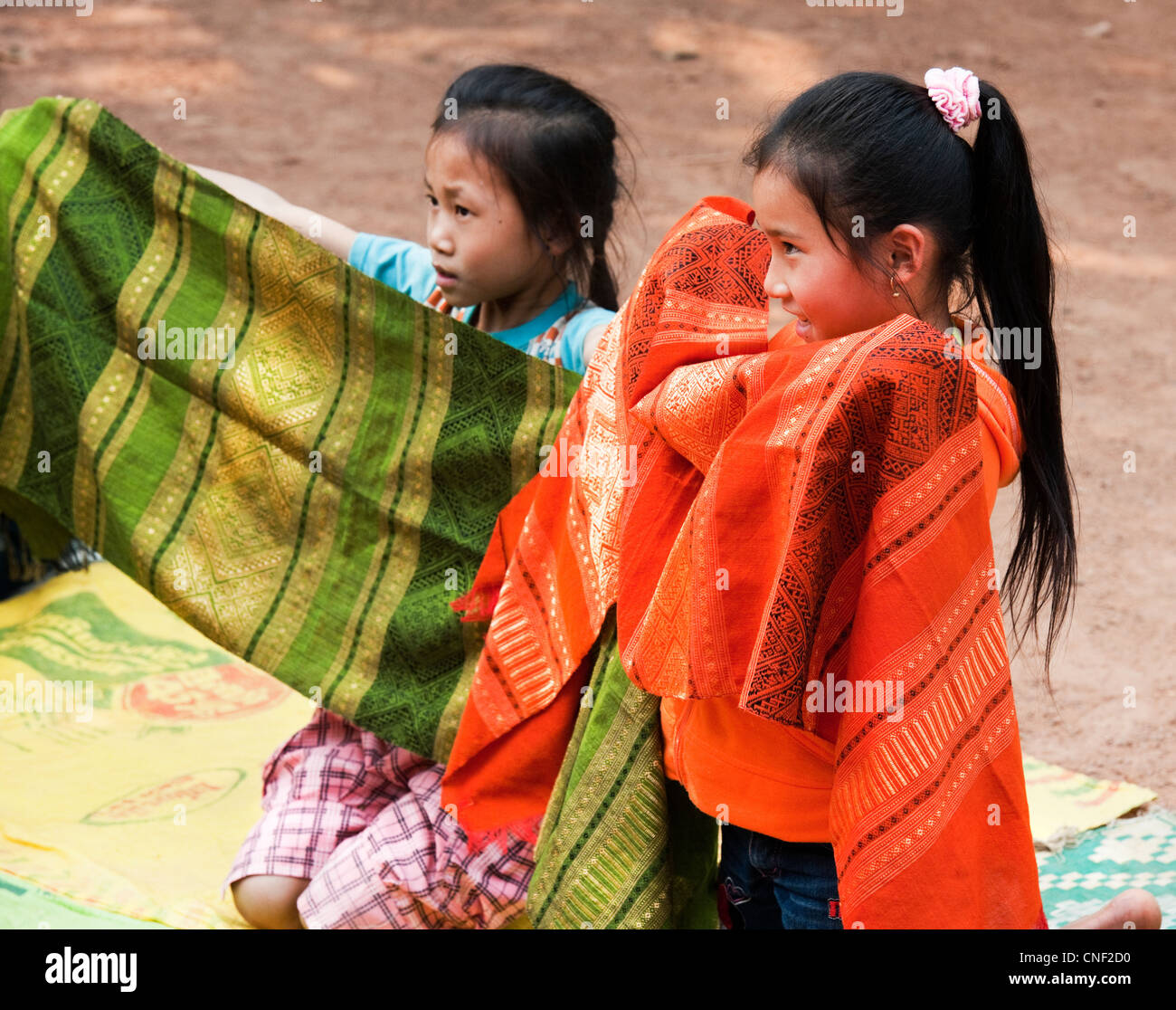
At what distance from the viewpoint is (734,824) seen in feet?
6.18

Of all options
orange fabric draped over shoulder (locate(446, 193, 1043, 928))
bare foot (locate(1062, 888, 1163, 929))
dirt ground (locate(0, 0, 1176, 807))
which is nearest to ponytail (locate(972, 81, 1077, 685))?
orange fabric draped over shoulder (locate(446, 193, 1043, 928))

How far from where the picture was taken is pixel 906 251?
1.73 meters

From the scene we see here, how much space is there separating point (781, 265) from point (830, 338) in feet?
0.34

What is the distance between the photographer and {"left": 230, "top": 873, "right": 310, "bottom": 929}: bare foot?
8.34 feet

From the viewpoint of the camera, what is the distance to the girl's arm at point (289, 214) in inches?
109

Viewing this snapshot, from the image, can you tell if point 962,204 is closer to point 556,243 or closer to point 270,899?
point 556,243

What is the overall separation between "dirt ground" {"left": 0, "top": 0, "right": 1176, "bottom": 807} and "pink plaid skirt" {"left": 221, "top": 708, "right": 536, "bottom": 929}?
2.52 meters

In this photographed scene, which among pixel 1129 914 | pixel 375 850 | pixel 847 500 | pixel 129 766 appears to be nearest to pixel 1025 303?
pixel 847 500

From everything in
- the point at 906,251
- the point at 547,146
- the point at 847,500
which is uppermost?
the point at 547,146

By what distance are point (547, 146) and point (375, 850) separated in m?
1.19

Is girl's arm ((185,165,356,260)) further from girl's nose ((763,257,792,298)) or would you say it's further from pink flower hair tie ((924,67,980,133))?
pink flower hair tie ((924,67,980,133))

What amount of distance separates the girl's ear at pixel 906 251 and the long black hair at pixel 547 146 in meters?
0.88

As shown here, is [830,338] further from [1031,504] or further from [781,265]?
[1031,504]
